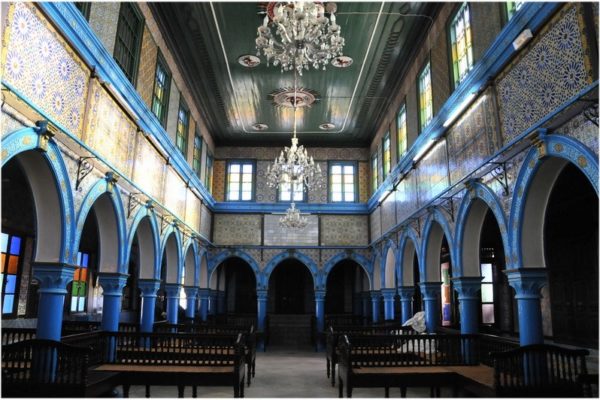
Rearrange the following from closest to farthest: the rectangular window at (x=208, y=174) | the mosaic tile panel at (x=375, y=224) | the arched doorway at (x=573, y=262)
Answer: the arched doorway at (x=573, y=262), the mosaic tile panel at (x=375, y=224), the rectangular window at (x=208, y=174)

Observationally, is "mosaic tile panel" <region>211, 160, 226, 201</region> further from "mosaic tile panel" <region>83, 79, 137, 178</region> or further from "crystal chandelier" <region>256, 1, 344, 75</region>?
"crystal chandelier" <region>256, 1, 344, 75</region>

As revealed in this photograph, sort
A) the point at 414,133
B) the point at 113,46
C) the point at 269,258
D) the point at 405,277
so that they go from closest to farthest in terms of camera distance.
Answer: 1. the point at 113,46
2. the point at 414,133
3. the point at 405,277
4. the point at 269,258

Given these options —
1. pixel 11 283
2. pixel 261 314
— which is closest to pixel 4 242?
pixel 11 283

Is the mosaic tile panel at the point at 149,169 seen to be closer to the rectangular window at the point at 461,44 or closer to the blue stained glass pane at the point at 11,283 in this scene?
the blue stained glass pane at the point at 11,283

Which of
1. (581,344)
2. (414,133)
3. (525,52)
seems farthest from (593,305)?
(525,52)

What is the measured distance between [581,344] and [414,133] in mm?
6313

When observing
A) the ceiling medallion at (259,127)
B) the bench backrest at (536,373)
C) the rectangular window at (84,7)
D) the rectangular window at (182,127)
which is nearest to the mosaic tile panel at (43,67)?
the rectangular window at (84,7)

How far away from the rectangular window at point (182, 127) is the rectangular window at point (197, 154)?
1417 millimetres

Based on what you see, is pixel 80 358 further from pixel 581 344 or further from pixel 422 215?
pixel 581 344

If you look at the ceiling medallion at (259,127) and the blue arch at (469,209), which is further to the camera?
the ceiling medallion at (259,127)

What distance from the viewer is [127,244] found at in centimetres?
979

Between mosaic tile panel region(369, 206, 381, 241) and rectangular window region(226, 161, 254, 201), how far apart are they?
509 cm

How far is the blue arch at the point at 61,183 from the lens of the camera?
19.8 ft

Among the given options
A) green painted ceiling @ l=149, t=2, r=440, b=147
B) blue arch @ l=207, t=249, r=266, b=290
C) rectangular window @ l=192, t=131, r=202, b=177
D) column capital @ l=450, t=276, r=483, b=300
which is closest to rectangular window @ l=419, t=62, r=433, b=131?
green painted ceiling @ l=149, t=2, r=440, b=147
